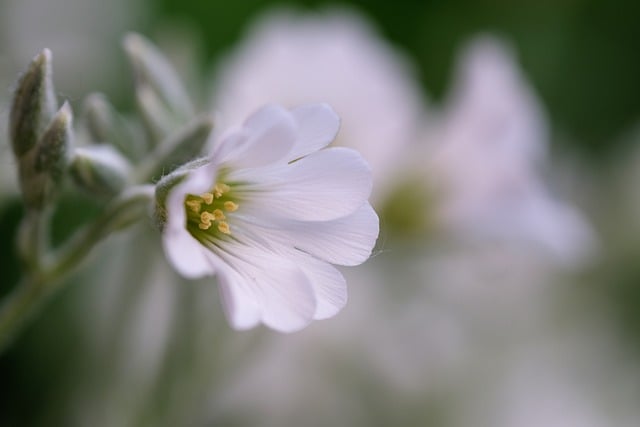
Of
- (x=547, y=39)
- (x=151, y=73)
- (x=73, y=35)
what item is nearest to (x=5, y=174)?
(x=151, y=73)

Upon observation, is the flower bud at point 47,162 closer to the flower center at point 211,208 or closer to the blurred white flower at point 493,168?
the flower center at point 211,208

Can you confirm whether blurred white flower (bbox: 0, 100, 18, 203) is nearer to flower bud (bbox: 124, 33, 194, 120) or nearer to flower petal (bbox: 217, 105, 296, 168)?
flower bud (bbox: 124, 33, 194, 120)

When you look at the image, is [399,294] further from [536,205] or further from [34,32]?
[34,32]

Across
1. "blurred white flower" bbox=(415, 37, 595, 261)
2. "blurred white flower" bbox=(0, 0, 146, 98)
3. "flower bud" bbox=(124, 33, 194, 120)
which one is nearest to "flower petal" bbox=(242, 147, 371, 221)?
"flower bud" bbox=(124, 33, 194, 120)

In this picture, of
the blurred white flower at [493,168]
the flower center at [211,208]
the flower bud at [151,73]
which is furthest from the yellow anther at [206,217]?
the blurred white flower at [493,168]

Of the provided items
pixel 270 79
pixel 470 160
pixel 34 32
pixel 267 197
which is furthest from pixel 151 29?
pixel 267 197

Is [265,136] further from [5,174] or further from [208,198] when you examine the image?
[5,174]
